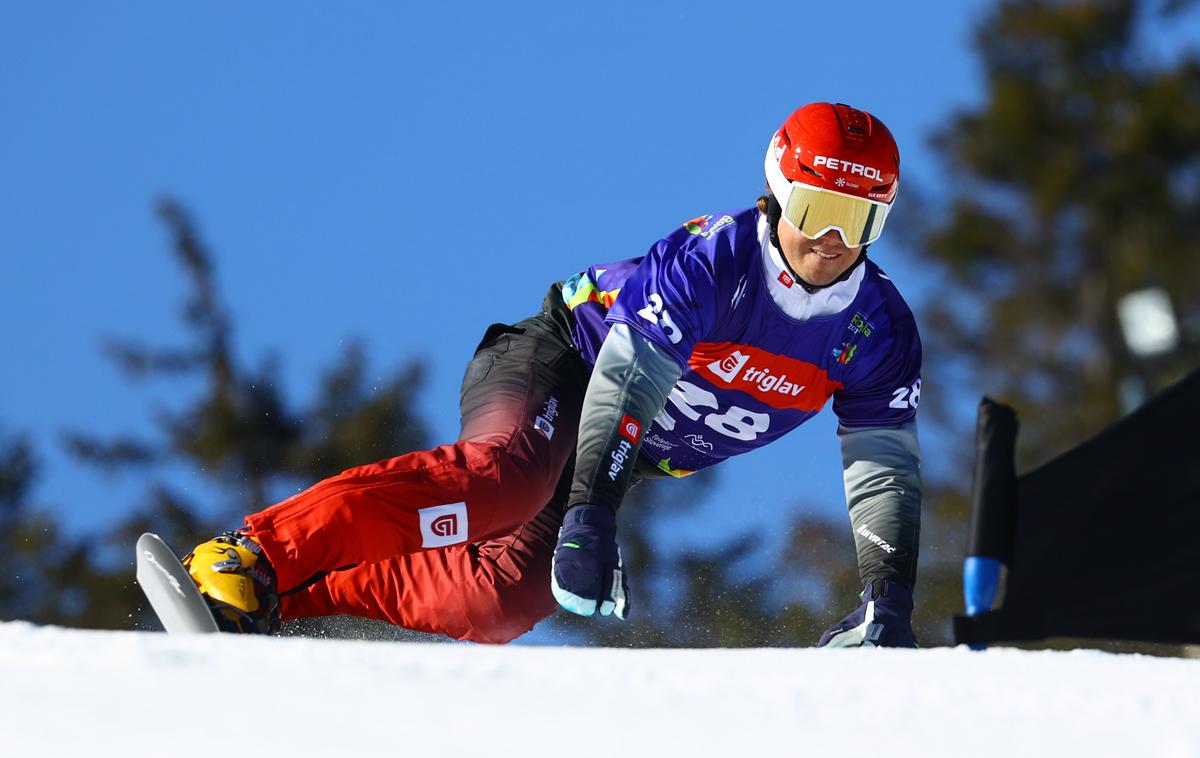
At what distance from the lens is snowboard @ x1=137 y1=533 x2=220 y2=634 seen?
3604 millimetres

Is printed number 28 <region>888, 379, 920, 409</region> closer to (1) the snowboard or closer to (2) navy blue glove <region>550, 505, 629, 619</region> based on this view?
(2) navy blue glove <region>550, 505, 629, 619</region>

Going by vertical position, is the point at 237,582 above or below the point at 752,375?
below

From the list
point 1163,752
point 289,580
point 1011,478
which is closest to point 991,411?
point 1011,478

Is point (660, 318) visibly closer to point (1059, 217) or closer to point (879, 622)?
point (879, 622)

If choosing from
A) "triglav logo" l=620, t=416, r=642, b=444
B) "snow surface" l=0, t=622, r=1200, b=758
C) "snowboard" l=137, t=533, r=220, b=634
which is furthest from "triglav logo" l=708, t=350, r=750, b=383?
"snow surface" l=0, t=622, r=1200, b=758

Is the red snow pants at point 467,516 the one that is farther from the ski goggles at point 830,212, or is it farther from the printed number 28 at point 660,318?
the ski goggles at point 830,212

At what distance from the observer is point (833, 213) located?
4.04m

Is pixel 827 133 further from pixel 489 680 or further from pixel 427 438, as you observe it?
pixel 427 438

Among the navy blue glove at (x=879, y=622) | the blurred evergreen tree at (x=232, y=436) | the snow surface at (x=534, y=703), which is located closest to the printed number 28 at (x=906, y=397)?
the navy blue glove at (x=879, y=622)

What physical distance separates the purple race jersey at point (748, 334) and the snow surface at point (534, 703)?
65.0 inches

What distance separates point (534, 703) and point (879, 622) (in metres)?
2.01

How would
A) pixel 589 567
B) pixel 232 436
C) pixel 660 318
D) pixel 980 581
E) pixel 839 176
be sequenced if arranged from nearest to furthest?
pixel 980 581 < pixel 589 567 < pixel 660 318 < pixel 839 176 < pixel 232 436

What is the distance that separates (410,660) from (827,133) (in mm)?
2303

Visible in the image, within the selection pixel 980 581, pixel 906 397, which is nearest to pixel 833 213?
pixel 906 397
